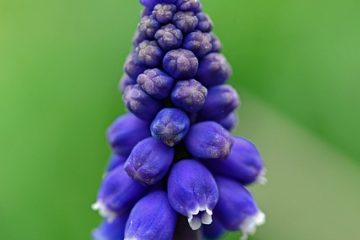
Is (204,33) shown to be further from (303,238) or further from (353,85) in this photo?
(353,85)

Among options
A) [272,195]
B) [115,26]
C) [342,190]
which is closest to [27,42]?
[115,26]

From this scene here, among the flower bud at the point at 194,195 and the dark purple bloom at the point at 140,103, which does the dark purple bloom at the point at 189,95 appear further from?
the flower bud at the point at 194,195

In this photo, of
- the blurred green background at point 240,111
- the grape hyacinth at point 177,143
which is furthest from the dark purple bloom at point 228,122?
the blurred green background at point 240,111

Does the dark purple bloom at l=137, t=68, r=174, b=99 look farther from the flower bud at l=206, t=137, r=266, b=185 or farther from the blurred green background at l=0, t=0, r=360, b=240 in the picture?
the blurred green background at l=0, t=0, r=360, b=240

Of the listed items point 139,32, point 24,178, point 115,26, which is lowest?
point 24,178

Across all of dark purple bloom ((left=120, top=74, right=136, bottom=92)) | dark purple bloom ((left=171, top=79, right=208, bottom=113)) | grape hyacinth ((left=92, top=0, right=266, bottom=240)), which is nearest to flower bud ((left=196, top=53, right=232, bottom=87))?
grape hyacinth ((left=92, top=0, right=266, bottom=240))

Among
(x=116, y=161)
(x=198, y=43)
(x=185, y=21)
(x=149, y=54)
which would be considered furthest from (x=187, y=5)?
(x=116, y=161)
